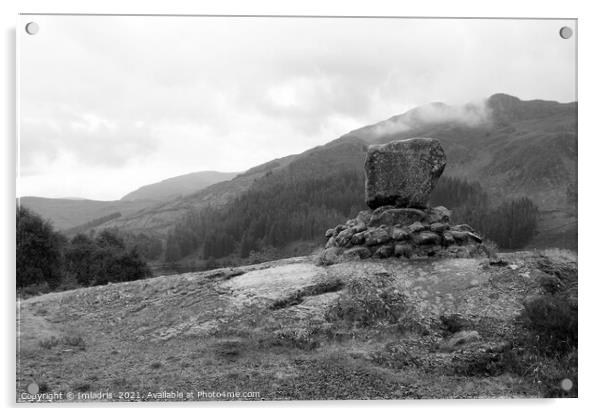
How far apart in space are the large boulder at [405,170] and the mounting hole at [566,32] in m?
5.46

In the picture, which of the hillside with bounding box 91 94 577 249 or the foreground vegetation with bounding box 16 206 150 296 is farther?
the hillside with bounding box 91 94 577 249

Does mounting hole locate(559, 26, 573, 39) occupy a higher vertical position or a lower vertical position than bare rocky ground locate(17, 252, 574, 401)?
higher

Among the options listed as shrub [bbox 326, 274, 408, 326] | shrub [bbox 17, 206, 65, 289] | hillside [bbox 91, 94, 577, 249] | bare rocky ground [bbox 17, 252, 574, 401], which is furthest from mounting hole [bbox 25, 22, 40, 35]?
hillside [bbox 91, 94, 577, 249]

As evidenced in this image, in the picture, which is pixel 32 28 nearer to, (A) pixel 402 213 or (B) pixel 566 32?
(A) pixel 402 213

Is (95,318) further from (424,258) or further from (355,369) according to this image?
(424,258)

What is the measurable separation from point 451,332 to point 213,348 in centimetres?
621

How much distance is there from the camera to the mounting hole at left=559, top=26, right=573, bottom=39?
41.5 ft

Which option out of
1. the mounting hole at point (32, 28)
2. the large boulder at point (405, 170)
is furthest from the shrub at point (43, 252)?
the large boulder at point (405, 170)

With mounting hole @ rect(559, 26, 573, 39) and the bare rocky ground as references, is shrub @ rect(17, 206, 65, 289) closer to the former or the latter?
the bare rocky ground

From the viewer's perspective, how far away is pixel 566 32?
12688 millimetres

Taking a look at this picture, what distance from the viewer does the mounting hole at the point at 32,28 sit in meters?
12.2

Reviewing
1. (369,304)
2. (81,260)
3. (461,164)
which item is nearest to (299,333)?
(369,304)

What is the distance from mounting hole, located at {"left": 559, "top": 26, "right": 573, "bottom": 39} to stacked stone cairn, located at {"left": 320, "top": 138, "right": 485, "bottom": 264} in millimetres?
5541

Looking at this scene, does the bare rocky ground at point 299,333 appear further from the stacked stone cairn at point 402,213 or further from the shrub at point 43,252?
the shrub at point 43,252
